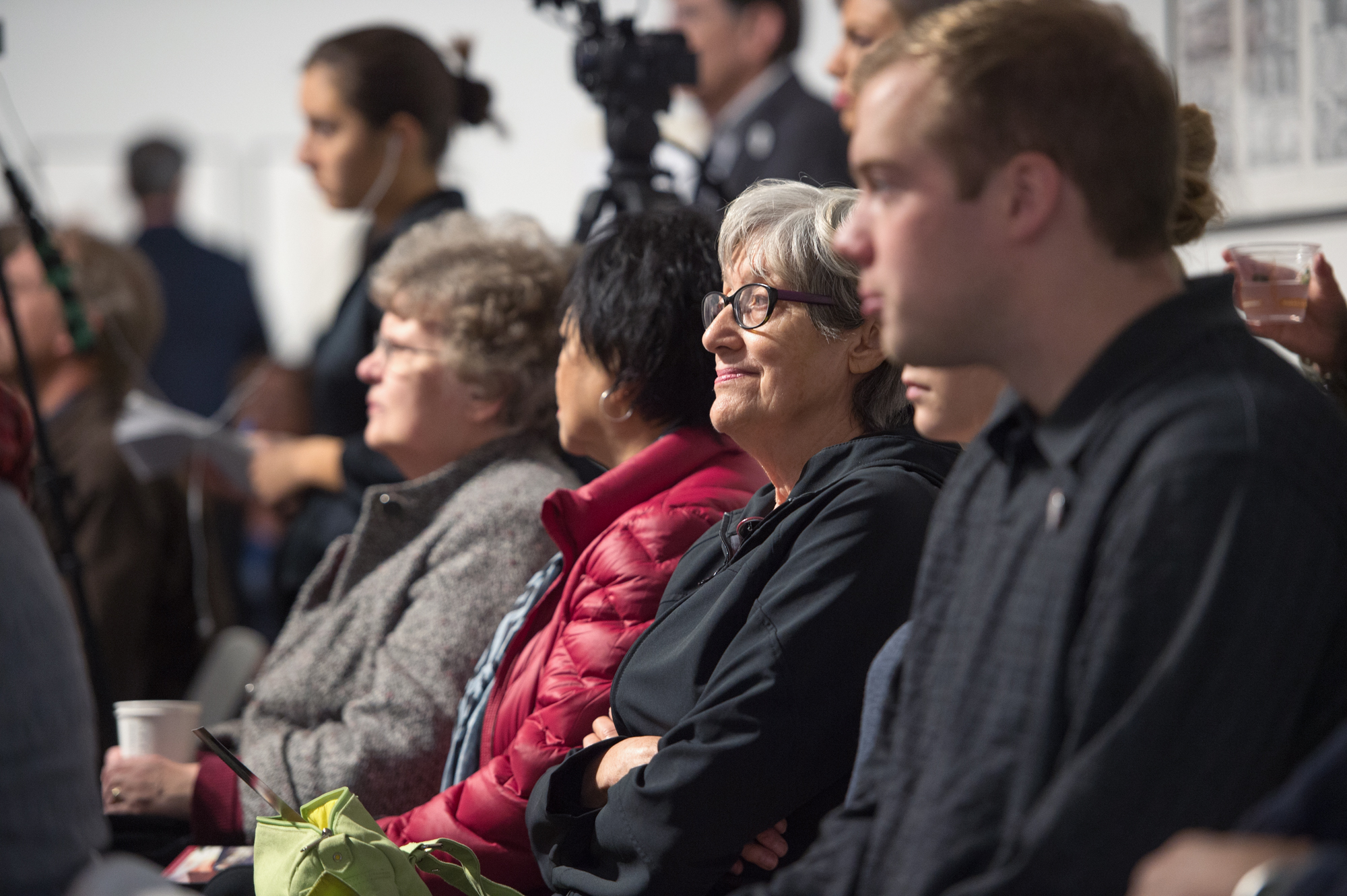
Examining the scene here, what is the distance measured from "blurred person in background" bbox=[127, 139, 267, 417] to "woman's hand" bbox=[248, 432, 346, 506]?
6.57 ft

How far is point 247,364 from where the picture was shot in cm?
484

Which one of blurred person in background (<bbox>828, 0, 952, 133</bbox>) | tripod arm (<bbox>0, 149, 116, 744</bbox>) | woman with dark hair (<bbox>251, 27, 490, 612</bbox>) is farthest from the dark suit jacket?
tripod arm (<bbox>0, 149, 116, 744</bbox>)

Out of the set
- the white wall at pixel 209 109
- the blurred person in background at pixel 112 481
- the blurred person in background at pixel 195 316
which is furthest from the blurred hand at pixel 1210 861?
the white wall at pixel 209 109

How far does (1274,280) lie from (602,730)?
3.26 feet

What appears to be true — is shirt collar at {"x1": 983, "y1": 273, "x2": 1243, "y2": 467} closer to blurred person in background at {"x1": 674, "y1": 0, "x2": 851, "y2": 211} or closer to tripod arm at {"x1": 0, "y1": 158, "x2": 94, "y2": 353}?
tripod arm at {"x1": 0, "y1": 158, "x2": 94, "y2": 353}

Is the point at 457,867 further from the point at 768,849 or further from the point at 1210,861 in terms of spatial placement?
the point at 1210,861

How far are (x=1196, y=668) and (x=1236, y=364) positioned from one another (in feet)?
0.77

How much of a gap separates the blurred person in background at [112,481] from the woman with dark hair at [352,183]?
0.30m

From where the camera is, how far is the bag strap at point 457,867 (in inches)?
63.3

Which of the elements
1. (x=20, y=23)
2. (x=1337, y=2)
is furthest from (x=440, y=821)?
(x=20, y=23)

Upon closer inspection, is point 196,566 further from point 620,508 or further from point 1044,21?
point 1044,21

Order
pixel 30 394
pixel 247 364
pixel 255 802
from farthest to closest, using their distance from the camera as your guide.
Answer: pixel 247 364
pixel 30 394
pixel 255 802

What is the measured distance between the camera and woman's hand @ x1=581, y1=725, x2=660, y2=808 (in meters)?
1.58

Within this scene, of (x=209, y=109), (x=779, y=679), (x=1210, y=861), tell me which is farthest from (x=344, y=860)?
(x=209, y=109)
